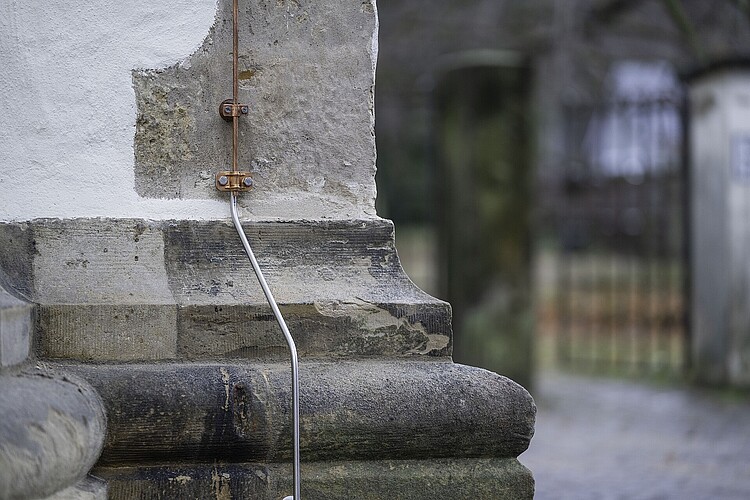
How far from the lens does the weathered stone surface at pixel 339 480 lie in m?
2.24

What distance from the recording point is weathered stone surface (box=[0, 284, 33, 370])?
82.4 inches

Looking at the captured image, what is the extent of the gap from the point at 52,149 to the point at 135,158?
0.20m

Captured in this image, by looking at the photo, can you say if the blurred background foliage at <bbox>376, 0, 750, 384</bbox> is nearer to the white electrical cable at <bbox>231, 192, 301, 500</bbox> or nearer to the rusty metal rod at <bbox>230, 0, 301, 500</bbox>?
the rusty metal rod at <bbox>230, 0, 301, 500</bbox>

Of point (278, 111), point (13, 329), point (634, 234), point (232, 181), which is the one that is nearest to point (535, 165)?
point (634, 234)

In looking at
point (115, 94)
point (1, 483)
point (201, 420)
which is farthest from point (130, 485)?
point (115, 94)

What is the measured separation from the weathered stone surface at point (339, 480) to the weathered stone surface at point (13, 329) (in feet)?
1.08

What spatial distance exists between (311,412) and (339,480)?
174 mm

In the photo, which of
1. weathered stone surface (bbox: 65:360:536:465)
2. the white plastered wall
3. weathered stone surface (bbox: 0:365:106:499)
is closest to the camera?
weathered stone surface (bbox: 0:365:106:499)

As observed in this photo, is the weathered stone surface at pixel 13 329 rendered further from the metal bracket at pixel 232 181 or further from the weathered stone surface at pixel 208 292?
the metal bracket at pixel 232 181

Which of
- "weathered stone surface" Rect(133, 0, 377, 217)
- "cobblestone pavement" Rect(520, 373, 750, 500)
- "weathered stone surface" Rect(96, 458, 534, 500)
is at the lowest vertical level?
"cobblestone pavement" Rect(520, 373, 750, 500)

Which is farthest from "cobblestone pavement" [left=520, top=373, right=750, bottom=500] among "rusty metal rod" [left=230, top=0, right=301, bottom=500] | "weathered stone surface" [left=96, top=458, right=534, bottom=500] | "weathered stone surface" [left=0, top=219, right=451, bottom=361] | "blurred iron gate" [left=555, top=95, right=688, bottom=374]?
"rusty metal rod" [left=230, top=0, right=301, bottom=500]

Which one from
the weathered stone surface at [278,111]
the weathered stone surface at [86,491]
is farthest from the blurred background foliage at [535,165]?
the weathered stone surface at [86,491]

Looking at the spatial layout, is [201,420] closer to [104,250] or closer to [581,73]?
[104,250]

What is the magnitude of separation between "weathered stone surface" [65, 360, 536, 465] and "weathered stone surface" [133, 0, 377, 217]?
0.47m
